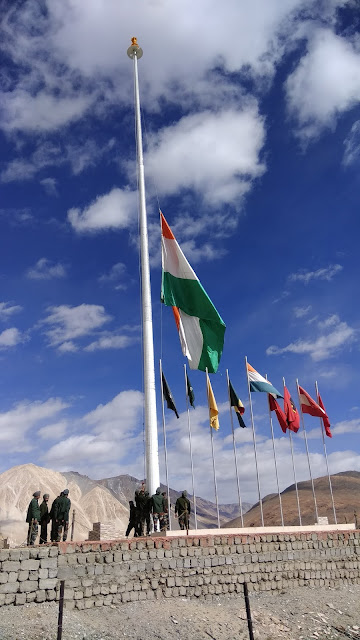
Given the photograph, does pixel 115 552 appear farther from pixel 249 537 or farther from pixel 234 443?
pixel 234 443

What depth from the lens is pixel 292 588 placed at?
1622 cm

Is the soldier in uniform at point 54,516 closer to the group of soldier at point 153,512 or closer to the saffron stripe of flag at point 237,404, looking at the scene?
the group of soldier at point 153,512

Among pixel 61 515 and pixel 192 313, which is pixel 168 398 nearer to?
pixel 192 313

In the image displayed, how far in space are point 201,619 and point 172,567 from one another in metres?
1.50

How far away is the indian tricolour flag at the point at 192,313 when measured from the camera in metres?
20.4

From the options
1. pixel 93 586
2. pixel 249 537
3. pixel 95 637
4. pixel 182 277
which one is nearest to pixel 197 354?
pixel 182 277

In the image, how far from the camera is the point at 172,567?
13945 millimetres

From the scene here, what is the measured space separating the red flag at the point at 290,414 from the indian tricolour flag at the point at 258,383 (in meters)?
0.94

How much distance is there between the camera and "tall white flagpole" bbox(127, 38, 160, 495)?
59.0 ft

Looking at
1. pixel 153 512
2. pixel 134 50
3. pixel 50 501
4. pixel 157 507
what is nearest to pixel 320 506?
pixel 50 501

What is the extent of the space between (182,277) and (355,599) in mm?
12178

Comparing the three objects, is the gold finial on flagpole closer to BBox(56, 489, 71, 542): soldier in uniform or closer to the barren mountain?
BBox(56, 489, 71, 542): soldier in uniform

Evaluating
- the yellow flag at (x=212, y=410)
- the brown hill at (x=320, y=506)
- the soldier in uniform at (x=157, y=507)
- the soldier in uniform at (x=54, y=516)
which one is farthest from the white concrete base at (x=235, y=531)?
the brown hill at (x=320, y=506)

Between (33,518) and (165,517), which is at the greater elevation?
(165,517)
